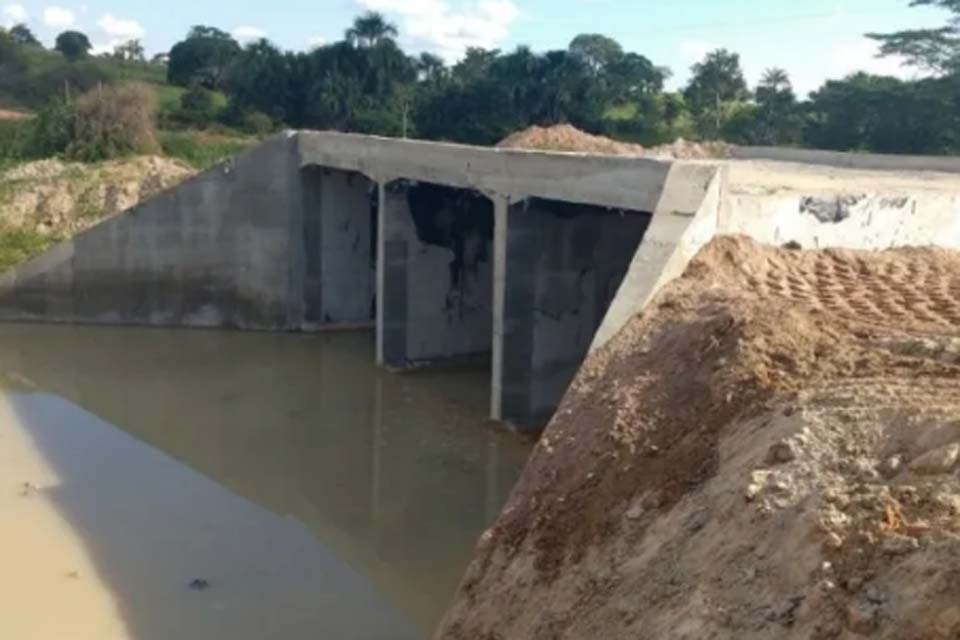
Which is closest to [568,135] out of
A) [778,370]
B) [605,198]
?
[605,198]

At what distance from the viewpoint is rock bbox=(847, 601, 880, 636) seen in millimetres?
3980

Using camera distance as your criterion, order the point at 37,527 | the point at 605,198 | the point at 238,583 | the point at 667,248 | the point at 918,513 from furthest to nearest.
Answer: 1. the point at 605,198
2. the point at 37,527
3. the point at 238,583
4. the point at 667,248
5. the point at 918,513

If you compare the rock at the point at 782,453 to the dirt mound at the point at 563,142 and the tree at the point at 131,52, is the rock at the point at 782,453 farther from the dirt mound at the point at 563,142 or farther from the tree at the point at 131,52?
the tree at the point at 131,52

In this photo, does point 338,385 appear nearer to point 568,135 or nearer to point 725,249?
point 568,135

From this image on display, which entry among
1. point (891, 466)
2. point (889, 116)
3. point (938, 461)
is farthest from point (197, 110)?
point (938, 461)

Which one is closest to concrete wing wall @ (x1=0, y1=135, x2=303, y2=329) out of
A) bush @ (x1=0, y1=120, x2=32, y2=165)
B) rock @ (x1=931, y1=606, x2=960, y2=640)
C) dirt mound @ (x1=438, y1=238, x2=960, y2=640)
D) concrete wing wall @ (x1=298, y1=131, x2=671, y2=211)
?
concrete wing wall @ (x1=298, y1=131, x2=671, y2=211)

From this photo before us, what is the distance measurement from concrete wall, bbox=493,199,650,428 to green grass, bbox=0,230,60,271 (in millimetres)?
10575

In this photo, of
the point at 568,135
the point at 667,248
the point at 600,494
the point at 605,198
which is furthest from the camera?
the point at 568,135

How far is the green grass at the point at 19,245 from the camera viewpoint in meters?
19.9

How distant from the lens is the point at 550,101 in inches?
1479

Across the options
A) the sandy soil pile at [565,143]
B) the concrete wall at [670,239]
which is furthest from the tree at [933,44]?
the concrete wall at [670,239]

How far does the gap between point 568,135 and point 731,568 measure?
1386 centimetres

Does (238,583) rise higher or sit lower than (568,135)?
lower

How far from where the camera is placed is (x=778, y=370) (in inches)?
246
